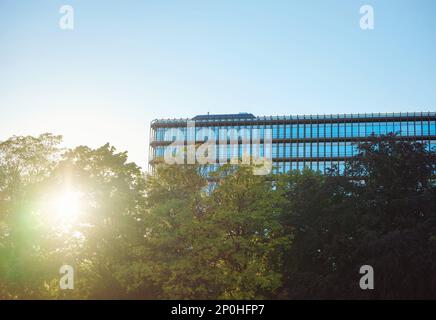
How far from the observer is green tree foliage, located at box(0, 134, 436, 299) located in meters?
45.8

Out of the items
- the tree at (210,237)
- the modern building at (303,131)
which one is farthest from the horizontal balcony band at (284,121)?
the tree at (210,237)

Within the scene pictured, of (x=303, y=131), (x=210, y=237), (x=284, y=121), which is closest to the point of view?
(x=210, y=237)

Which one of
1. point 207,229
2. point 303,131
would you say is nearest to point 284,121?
point 303,131

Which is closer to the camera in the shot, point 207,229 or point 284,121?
point 207,229

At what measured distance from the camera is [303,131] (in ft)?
433

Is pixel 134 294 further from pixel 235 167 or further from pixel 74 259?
pixel 235 167

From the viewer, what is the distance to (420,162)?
52219mm

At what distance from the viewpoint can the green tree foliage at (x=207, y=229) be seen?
45844 mm

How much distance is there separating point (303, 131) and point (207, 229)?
287 ft

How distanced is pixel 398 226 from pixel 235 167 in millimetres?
13416

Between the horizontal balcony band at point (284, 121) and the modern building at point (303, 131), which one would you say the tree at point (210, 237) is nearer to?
the modern building at point (303, 131)

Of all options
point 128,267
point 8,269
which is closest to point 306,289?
point 128,267

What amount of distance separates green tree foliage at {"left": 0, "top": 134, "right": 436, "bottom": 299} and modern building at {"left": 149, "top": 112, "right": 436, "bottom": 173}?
7517 cm

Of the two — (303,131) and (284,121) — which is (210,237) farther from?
(284,121)
